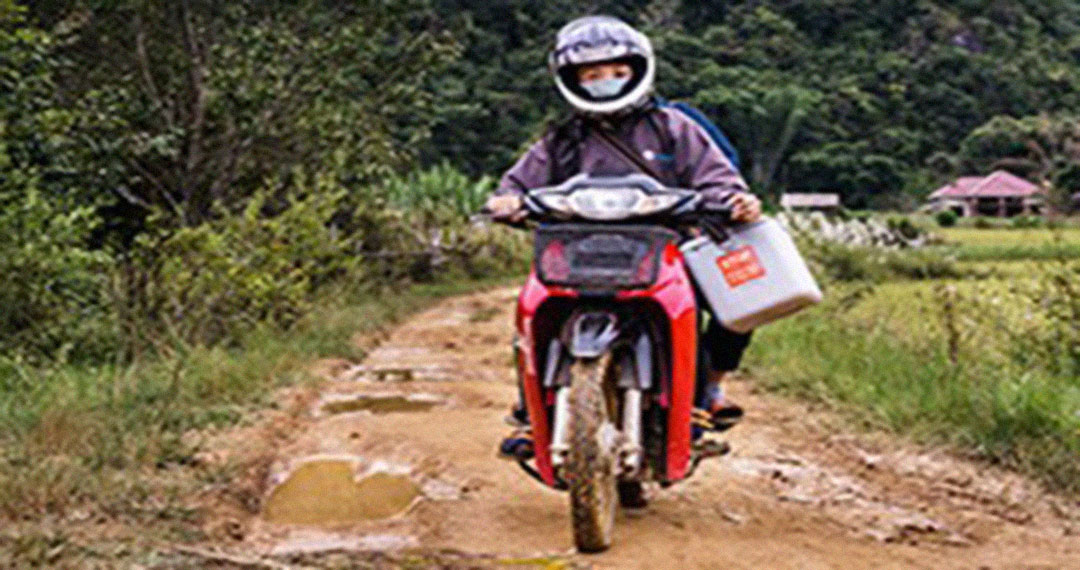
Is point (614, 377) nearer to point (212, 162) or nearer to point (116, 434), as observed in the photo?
point (116, 434)

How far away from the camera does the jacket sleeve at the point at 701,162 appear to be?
4555 millimetres

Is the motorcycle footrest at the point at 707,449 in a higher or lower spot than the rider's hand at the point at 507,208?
lower

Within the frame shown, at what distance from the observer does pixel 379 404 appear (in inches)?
298

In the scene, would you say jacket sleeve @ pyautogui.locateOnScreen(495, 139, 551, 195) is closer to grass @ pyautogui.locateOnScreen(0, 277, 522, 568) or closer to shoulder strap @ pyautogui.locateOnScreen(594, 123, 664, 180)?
shoulder strap @ pyautogui.locateOnScreen(594, 123, 664, 180)

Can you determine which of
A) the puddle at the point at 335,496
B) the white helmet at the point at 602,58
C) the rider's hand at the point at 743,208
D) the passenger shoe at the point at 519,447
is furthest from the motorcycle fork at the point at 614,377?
the puddle at the point at 335,496

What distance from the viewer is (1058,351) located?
6758mm

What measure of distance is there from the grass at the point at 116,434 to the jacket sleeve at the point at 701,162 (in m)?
2.11

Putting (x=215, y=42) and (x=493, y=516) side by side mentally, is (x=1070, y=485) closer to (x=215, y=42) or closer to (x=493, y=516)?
(x=493, y=516)

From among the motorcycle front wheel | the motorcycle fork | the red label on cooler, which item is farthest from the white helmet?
the motorcycle front wheel

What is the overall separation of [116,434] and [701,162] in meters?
2.72

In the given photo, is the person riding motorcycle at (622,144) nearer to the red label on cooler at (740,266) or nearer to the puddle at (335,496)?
the red label on cooler at (740,266)

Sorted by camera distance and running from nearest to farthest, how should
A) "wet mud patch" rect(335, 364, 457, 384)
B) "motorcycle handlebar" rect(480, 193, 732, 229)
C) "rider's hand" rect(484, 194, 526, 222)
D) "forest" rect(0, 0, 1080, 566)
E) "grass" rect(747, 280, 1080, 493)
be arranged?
"motorcycle handlebar" rect(480, 193, 732, 229)
"rider's hand" rect(484, 194, 526, 222)
"grass" rect(747, 280, 1080, 493)
"forest" rect(0, 0, 1080, 566)
"wet mud patch" rect(335, 364, 457, 384)

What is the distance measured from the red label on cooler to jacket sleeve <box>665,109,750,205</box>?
201 mm

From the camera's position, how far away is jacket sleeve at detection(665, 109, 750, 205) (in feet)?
14.9
